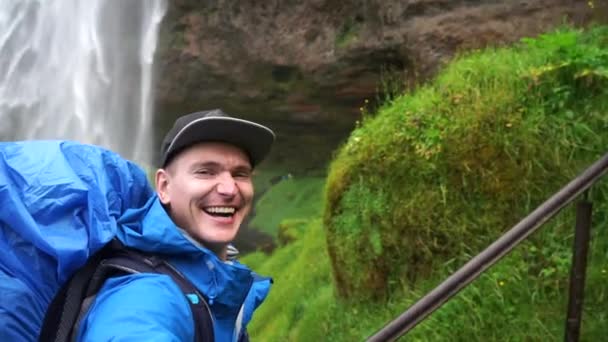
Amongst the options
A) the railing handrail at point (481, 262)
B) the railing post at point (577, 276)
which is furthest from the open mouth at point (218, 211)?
the railing post at point (577, 276)

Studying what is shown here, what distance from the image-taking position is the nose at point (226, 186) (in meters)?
1.72

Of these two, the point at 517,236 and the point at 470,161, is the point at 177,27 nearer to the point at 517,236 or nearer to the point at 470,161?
the point at 470,161

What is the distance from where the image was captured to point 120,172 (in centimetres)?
175

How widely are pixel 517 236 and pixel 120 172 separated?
3.29 ft

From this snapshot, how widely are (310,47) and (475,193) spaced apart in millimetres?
6843

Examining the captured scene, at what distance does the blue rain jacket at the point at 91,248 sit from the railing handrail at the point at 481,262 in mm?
359

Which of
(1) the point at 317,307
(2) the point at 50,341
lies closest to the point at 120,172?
(2) the point at 50,341

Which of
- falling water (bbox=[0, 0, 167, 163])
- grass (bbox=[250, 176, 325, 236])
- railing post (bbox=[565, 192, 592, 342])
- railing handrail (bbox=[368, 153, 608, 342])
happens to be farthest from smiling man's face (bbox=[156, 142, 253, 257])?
falling water (bbox=[0, 0, 167, 163])

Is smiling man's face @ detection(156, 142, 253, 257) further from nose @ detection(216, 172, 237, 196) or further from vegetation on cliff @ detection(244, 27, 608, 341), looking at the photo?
vegetation on cliff @ detection(244, 27, 608, 341)

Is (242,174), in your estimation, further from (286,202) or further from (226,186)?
(286,202)

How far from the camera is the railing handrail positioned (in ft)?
5.24

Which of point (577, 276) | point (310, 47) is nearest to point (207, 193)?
point (577, 276)

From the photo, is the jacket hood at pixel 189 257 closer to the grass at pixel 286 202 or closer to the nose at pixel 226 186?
the nose at pixel 226 186

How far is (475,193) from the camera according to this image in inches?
151
